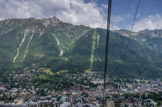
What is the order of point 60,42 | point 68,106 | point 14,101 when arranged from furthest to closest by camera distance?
point 60,42, point 14,101, point 68,106

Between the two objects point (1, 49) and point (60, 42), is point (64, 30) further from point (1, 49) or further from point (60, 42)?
point (1, 49)

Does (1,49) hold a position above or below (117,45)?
below

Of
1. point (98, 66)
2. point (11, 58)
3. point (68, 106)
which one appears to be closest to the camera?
point (68, 106)

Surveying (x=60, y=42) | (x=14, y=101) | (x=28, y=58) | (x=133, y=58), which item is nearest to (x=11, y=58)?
(x=28, y=58)

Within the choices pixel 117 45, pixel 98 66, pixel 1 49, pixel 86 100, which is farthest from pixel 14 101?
pixel 117 45

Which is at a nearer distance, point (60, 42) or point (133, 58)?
point (133, 58)

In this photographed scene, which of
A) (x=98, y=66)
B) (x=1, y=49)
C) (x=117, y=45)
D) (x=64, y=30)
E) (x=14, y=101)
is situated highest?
(x=64, y=30)

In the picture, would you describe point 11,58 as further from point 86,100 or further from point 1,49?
point 86,100
